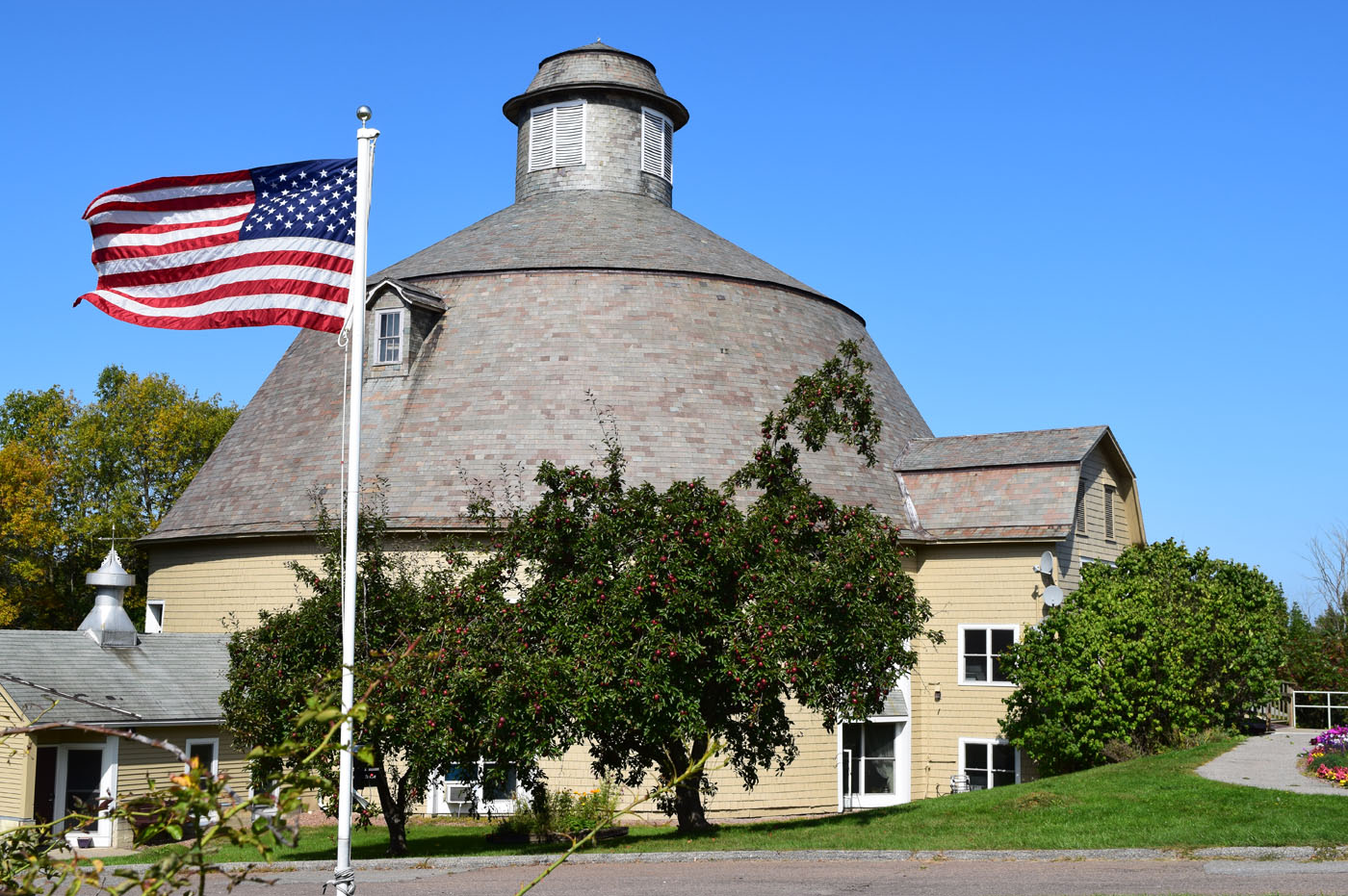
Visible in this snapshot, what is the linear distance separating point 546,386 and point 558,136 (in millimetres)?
10530

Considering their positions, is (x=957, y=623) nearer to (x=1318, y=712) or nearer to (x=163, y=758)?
(x=1318, y=712)

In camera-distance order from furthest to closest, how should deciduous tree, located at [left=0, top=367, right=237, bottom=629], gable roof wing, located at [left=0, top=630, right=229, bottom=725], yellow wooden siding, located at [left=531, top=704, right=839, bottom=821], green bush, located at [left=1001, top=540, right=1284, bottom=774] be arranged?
deciduous tree, located at [left=0, top=367, right=237, bottom=629], green bush, located at [left=1001, top=540, right=1284, bottom=774], yellow wooden siding, located at [left=531, top=704, right=839, bottom=821], gable roof wing, located at [left=0, top=630, right=229, bottom=725]

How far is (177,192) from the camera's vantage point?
11.9m

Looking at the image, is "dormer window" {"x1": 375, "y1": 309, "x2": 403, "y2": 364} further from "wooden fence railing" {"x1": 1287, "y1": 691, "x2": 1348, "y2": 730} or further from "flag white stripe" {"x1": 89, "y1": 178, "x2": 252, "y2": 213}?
"wooden fence railing" {"x1": 1287, "y1": 691, "x2": 1348, "y2": 730}

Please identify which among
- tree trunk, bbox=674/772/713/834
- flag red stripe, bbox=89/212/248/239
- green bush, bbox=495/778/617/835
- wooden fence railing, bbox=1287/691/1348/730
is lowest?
green bush, bbox=495/778/617/835

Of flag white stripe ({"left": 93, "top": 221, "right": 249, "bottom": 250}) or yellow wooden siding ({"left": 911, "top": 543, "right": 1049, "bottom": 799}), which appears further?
yellow wooden siding ({"left": 911, "top": 543, "right": 1049, "bottom": 799})

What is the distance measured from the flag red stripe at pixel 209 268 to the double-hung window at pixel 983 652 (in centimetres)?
1819

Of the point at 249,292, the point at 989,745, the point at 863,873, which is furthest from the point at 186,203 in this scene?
the point at 989,745

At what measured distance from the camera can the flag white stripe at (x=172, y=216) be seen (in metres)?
11.7

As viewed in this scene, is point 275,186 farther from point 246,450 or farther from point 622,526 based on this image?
point 246,450

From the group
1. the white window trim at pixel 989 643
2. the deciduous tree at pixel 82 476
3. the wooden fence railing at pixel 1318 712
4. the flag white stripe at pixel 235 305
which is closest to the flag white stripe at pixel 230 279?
the flag white stripe at pixel 235 305

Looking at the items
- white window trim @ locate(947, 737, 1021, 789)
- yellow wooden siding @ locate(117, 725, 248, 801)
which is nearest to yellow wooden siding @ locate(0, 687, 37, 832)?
yellow wooden siding @ locate(117, 725, 248, 801)

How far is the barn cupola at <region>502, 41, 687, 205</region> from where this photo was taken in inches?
1303

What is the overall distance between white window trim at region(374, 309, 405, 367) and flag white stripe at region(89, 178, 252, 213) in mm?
14765
